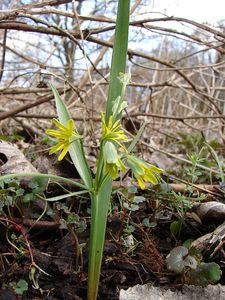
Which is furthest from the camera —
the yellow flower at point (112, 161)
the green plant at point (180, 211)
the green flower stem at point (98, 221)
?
the green plant at point (180, 211)

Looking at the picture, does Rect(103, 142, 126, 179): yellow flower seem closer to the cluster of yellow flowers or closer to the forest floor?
the cluster of yellow flowers

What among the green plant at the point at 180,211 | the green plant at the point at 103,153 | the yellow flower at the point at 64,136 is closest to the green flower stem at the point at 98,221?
the green plant at the point at 103,153

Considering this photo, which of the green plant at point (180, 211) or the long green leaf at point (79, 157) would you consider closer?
the long green leaf at point (79, 157)

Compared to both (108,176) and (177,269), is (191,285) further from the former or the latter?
(108,176)

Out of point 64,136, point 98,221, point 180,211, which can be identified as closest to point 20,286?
point 98,221

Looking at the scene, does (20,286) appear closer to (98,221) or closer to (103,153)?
(98,221)

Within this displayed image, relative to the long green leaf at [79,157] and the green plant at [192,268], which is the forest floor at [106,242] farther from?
the long green leaf at [79,157]
